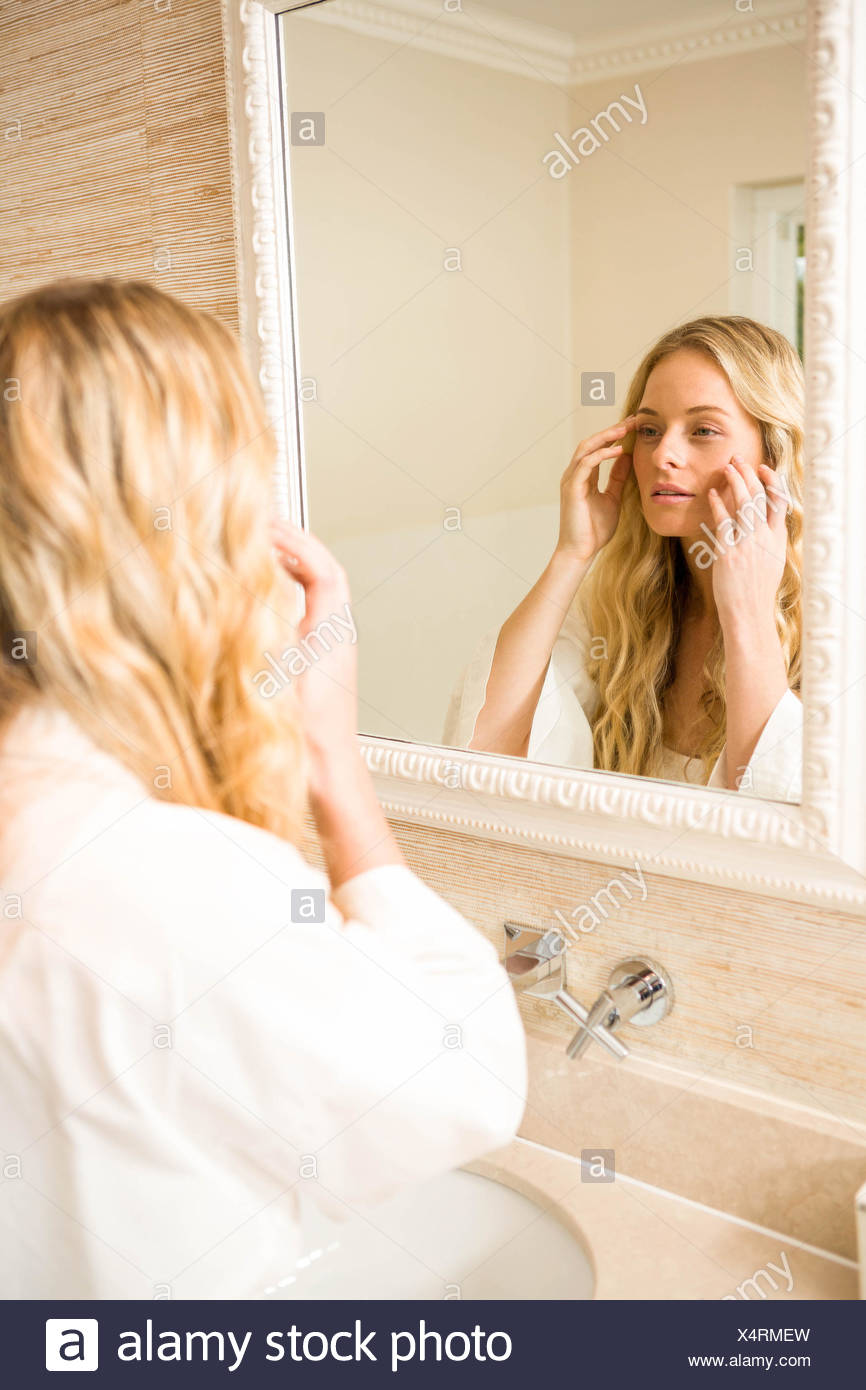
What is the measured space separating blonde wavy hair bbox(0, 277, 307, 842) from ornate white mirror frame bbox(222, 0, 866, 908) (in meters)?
0.40

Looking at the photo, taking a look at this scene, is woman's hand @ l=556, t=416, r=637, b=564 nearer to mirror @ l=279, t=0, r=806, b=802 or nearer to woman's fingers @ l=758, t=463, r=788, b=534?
mirror @ l=279, t=0, r=806, b=802

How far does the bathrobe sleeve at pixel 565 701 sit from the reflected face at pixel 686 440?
119mm

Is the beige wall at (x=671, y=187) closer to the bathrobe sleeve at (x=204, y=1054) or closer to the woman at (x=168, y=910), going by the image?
the woman at (x=168, y=910)

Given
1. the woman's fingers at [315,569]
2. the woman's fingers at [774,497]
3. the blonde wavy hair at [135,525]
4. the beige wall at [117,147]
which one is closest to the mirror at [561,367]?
the woman's fingers at [774,497]

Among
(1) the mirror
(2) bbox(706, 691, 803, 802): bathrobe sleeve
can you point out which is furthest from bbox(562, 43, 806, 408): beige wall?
(2) bbox(706, 691, 803, 802): bathrobe sleeve

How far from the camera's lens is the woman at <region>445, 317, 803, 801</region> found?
0.88 metres

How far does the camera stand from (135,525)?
607 millimetres

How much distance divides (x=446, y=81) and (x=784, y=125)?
1.02 feet

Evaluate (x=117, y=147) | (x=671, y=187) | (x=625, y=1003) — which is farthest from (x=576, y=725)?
(x=117, y=147)

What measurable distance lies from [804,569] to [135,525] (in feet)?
1.59

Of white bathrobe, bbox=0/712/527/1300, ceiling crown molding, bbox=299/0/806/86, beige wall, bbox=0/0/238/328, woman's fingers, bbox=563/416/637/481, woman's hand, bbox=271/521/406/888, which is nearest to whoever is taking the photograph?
white bathrobe, bbox=0/712/527/1300

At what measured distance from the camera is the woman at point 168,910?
57 centimetres

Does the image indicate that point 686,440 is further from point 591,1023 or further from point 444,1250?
point 444,1250

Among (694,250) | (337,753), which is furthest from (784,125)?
(337,753)
